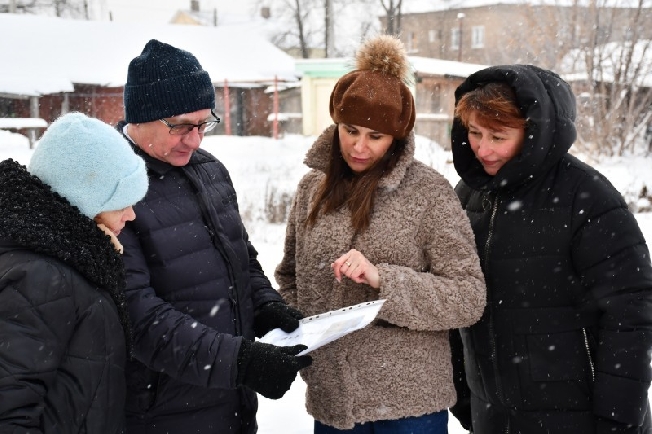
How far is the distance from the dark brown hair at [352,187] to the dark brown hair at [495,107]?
0.94 ft

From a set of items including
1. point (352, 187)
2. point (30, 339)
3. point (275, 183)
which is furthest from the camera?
point (275, 183)

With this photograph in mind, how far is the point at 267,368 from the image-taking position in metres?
2.10

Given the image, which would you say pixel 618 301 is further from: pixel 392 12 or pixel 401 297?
pixel 392 12

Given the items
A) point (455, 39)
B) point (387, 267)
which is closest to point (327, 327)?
point (387, 267)

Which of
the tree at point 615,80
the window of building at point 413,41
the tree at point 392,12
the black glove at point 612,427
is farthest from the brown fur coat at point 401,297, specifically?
the window of building at point 413,41

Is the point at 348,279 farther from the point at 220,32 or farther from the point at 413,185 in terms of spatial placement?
the point at 220,32

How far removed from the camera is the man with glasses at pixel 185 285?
2104mm

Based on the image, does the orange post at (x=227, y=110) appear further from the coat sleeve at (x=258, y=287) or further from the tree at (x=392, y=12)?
the coat sleeve at (x=258, y=287)

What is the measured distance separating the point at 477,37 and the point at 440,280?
166ft

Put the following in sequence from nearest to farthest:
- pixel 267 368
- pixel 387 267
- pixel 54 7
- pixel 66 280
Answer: pixel 66 280 < pixel 267 368 < pixel 387 267 < pixel 54 7

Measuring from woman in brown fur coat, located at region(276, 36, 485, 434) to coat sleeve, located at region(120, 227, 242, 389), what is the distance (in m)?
0.49

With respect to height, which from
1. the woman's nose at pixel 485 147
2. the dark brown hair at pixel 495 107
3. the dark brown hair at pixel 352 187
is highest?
the dark brown hair at pixel 495 107

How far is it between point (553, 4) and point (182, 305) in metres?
18.2

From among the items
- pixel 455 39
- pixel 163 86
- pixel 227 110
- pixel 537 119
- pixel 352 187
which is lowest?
pixel 227 110
